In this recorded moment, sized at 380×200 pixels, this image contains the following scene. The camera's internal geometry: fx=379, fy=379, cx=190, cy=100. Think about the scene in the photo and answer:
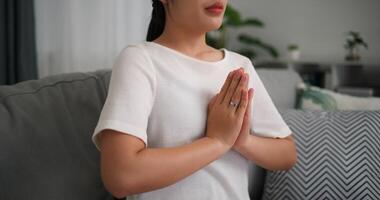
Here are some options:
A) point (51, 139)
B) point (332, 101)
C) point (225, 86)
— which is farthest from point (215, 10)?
point (332, 101)

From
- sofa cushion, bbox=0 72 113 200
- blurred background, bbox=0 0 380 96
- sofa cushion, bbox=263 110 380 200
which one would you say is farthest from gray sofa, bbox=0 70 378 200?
blurred background, bbox=0 0 380 96

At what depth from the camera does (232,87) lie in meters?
0.68

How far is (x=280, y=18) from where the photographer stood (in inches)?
139

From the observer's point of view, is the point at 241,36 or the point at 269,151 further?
the point at 241,36

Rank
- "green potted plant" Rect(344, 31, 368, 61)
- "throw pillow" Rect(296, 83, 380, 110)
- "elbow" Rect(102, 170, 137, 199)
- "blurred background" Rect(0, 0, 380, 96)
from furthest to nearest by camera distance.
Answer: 1. "green potted plant" Rect(344, 31, 368, 61)
2. "blurred background" Rect(0, 0, 380, 96)
3. "throw pillow" Rect(296, 83, 380, 110)
4. "elbow" Rect(102, 170, 137, 199)

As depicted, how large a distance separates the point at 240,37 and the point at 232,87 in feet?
9.25

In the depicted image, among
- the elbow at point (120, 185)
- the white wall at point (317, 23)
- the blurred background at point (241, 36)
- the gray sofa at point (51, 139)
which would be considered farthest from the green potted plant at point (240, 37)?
the elbow at point (120, 185)

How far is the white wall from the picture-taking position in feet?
10.9

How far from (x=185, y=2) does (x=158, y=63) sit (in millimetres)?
121

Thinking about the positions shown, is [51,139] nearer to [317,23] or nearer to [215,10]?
[215,10]

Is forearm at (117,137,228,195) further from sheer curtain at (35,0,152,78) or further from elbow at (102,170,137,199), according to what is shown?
sheer curtain at (35,0,152,78)

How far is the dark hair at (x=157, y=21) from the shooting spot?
79cm

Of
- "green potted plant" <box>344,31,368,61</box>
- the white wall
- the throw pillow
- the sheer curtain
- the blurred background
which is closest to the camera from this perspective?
the throw pillow

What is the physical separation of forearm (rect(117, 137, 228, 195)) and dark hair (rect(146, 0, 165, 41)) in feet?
0.93
